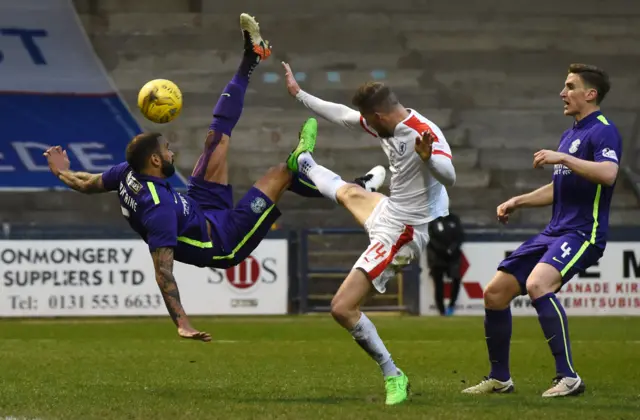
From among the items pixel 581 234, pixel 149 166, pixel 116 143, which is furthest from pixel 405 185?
pixel 116 143

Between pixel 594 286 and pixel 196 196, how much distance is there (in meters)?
11.3

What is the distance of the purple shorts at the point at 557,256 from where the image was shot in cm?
814

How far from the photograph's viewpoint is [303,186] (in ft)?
30.5

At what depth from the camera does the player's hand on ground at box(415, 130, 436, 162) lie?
7.43 metres

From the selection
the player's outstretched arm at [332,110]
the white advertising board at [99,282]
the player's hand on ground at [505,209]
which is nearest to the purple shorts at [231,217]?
the player's outstretched arm at [332,110]

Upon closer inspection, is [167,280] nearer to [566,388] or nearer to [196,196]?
[196,196]

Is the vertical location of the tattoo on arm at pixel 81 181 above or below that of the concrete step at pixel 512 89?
above

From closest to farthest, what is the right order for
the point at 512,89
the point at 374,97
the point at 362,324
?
the point at 374,97 → the point at 362,324 → the point at 512,89

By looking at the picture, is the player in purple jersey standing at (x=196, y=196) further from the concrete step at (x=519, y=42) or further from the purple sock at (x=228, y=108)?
the concrete step at (x=519, y=42)

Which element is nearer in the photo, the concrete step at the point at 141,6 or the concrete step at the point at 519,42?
the concrete step at the point at 141,6

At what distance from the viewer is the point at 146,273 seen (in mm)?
18719

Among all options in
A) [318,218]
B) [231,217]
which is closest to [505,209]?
[231,217]

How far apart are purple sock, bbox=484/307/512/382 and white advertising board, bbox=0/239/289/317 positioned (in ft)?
33.8

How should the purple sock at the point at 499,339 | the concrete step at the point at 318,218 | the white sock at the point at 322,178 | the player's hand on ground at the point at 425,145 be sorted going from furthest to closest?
the concrete step at the point at 318,218, the white sock at the point at 322,178, the purple sock at the point at 499,339, the player's hand on ground at the point at 425,145
